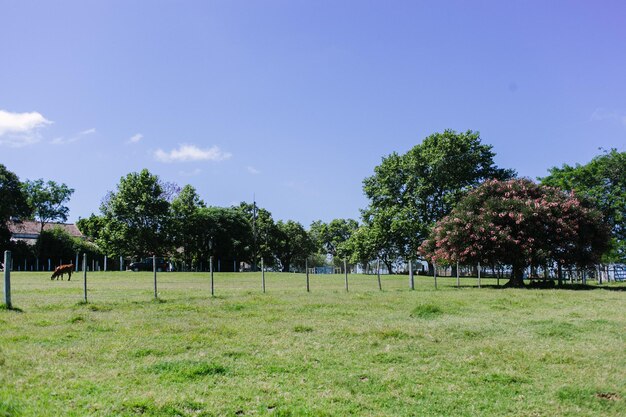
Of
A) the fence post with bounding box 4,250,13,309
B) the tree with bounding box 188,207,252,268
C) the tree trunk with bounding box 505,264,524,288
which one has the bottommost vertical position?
the tree trunk with bounding box 505,264,524,288

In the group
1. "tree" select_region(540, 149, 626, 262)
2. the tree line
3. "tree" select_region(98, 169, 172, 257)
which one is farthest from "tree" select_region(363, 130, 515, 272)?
"tree" select_region(98, 169, 172, 257)

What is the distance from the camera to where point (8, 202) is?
6206cm

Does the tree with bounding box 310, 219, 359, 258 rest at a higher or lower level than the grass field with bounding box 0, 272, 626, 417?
higher

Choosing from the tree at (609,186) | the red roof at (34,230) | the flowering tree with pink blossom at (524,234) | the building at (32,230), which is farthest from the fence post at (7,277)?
the red roof at (34,230)

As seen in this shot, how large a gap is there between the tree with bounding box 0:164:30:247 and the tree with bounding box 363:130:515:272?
143 feet

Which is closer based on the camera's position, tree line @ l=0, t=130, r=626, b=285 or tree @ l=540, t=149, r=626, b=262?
tree line @ l=0, t=130, r=626, b=285

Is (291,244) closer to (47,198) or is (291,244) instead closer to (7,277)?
(47,198)

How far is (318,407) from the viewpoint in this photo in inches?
240

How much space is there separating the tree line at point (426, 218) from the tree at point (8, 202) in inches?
5.2

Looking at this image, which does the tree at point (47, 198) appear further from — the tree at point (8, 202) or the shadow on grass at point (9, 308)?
the shadow on grass at point (9, 308)

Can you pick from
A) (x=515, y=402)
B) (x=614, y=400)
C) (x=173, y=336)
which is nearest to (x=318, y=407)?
(x=515, y=402)

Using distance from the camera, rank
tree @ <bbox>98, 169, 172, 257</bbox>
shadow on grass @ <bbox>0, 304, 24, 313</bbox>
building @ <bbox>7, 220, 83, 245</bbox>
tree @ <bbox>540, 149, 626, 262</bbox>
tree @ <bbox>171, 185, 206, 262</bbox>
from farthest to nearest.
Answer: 1. building @ <bbox>7, 220, 83, 245</bbox>
2. tree @ <bbox>171, 185, 206, 262</bbox>
3. tree @ <bbox>98, 169, 172, 257</bbox>
4. tree @ <bbox>540, 149, 626, 262</bbox>
5. shadow on grass @ <bbox>0, 304, 24, 313</bbox>

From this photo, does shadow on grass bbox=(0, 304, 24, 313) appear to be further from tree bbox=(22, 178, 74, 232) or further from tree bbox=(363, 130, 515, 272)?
tree bbox=(22, 178, 74, 232)

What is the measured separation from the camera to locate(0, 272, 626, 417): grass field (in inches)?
245
